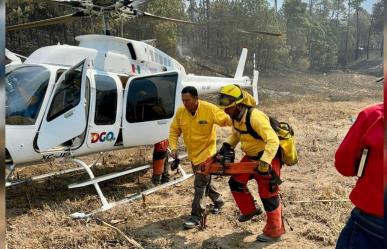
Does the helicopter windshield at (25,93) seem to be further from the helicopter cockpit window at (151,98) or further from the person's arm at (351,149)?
the person's arm at (351,149)

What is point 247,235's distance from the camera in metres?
4.80

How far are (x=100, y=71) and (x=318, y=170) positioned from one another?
4.22m

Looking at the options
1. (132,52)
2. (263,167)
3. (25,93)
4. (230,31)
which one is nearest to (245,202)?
(263,167)

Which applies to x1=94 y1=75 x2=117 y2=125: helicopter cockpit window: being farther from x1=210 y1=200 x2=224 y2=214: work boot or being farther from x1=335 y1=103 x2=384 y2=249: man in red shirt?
x1=335 y1=103 x2=384 y2=249: man in red shirt

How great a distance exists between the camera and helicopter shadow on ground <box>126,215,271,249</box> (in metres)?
4.58

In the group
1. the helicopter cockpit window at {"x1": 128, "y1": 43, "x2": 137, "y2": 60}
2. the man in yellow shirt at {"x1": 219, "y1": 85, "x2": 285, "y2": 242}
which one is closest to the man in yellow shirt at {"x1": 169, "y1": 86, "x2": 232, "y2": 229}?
the man in yellow shirt at {"x1": 219, "y1": 85, "x2": 285, "y2": 242}

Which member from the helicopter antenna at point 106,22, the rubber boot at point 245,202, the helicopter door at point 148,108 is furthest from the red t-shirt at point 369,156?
the helicopter antenna at point 106,22

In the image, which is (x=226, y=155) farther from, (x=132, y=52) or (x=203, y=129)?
(x=132, y=52)

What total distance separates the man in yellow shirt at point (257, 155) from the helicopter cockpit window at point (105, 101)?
2152 mm

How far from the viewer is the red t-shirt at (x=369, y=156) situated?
2.10 metres

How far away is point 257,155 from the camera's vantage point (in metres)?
4.62

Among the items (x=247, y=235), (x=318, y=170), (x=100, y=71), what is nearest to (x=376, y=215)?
(x=247, y=235)

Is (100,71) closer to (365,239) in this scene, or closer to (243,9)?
(365,239)

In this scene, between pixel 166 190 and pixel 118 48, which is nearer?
pixel 166 190
